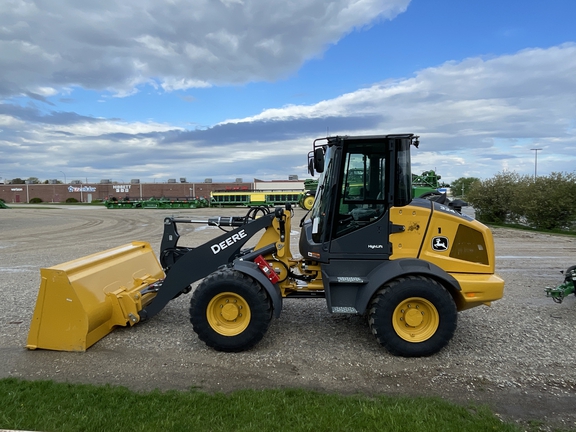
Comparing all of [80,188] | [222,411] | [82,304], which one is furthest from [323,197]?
[80,188]

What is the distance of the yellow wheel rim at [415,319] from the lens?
480 cm

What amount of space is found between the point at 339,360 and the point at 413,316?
3.31 ft

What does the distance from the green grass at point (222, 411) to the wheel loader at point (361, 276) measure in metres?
0.99

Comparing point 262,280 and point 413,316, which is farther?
point 262,280

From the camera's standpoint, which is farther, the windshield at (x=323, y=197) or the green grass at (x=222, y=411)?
the windshield at (x=323, y=197)

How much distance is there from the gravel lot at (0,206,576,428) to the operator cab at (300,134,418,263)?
49.1 inches

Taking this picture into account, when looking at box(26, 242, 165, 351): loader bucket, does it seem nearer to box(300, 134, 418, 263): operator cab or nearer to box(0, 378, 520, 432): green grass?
box(0, 378, 520, 432): green grass

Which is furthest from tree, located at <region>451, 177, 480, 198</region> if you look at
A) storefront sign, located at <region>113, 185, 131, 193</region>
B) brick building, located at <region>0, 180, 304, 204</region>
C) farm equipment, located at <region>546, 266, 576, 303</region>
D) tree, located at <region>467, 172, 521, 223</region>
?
storefront sign, located at <region>113, 185, 131, 193</region>

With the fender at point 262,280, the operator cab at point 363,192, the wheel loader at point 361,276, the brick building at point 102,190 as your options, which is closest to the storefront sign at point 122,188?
the brick building at point 102,190

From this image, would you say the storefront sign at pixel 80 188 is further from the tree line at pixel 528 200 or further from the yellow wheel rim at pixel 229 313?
the yellow wheel rim at pixel 229 313

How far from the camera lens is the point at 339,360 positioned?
4816 mm

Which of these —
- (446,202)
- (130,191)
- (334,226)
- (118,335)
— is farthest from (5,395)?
(130,191)

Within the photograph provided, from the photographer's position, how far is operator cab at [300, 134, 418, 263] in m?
4.98

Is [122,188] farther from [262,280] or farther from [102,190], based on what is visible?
[262,280]
